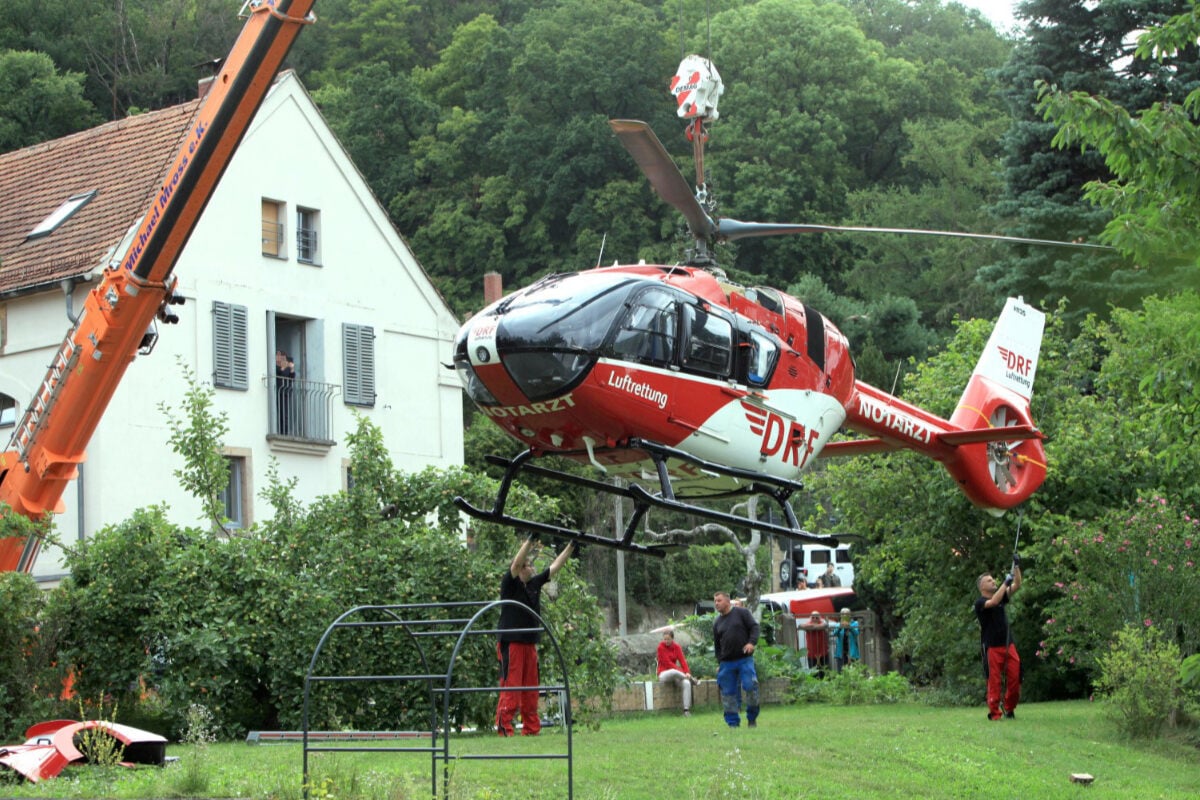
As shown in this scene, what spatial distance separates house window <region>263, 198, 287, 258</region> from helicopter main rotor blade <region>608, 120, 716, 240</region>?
19.7m

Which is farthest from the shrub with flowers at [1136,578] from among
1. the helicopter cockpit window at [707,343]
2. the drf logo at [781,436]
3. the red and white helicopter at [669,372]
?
the helicopter cockpit window at [707,343]

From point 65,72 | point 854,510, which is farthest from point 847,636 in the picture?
point 65,72

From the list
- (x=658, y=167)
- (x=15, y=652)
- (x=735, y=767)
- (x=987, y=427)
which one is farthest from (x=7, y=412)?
(x=658, y=167)

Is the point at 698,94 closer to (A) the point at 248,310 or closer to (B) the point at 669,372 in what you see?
(B) the point at 669,372

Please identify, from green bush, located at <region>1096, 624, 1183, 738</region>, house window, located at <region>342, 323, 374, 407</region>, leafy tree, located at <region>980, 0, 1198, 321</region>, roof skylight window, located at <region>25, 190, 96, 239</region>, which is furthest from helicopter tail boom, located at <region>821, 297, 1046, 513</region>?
roof skylight window, located at <region>25, 190, 96, 239</region>

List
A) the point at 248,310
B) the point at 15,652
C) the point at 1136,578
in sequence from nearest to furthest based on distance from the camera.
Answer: the point at 15,652, the point at 1136,578, the point at 248,310

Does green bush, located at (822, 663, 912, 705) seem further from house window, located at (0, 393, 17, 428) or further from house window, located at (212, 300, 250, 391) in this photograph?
house window, located at (0, 393, 17, 428)

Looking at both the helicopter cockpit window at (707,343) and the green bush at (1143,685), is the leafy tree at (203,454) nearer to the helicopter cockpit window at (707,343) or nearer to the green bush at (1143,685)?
the helicopter cockpit window at (707,343)

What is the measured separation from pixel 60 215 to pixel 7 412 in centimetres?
392

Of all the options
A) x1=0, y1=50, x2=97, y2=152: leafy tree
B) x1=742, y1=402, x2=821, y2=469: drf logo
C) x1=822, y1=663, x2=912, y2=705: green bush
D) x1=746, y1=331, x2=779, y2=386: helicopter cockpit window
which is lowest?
x1=822, y1=663, x2=912, y2=705: green bush

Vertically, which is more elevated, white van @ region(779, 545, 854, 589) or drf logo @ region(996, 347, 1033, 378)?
drf logo @ region(996, 347, 1033, 378)

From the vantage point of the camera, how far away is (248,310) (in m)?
30.4

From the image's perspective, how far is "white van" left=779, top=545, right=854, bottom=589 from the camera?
52.1 metres

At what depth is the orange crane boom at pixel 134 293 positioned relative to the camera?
16016mm
